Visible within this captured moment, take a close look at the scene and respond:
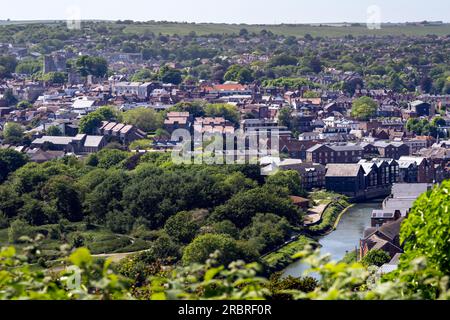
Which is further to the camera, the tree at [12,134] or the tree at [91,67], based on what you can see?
the tree at [91,67]

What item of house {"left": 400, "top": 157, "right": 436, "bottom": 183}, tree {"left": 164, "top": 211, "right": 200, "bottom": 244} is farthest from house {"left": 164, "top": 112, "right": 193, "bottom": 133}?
tree {"left": 164, "top": 211, "right": 200, "bottom": 244}

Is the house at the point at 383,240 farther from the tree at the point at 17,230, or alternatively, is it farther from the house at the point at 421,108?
the house at the point at 421,108

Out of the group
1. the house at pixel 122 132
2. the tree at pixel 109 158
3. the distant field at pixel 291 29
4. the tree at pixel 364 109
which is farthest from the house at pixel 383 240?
the distant field at pixel 291 29

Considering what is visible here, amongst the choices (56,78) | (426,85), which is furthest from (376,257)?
(426,85)

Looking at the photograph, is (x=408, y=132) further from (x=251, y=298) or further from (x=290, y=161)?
(x=251, y=298)

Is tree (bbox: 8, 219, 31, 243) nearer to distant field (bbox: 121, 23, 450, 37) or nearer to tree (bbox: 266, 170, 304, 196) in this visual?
tree (bbox: 266, 170, 304, 196)

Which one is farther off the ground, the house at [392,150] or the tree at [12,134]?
the tree at [12,134]

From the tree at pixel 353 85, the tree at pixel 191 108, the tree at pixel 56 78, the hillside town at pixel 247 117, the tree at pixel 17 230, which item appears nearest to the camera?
the tree at pixel 17 230

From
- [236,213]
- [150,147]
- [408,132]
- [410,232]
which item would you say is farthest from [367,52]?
[410,232]
